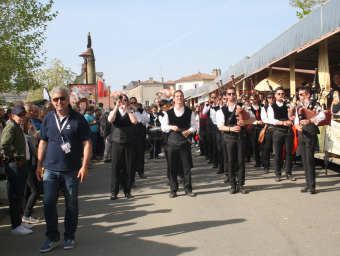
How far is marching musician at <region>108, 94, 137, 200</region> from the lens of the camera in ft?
23.8

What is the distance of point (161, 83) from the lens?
111250mm

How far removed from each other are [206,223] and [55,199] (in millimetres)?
2233

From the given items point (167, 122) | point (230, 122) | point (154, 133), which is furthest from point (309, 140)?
point (154, 133)

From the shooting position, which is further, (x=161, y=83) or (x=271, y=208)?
(x=161, y=83)

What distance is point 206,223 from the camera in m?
5.27

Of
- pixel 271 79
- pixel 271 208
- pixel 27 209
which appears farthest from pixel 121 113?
pixel 271 79

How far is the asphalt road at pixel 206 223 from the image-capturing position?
169 inches

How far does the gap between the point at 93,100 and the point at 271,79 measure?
9.69m

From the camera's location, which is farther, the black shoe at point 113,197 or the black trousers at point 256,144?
the black trousers at point 256,144

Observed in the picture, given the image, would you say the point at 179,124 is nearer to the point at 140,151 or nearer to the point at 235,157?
the point at 235,157

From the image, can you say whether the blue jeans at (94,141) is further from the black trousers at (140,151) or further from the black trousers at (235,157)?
the black trousers at (235,157)

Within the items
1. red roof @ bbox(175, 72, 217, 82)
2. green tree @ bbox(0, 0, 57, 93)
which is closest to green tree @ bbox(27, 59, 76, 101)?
green tree @ bbox(0, 0, 57, 93)

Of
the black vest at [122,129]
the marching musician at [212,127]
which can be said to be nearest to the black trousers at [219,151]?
the marching musician at [212,127]

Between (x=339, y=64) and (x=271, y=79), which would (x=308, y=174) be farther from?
(x=339, y=64)
